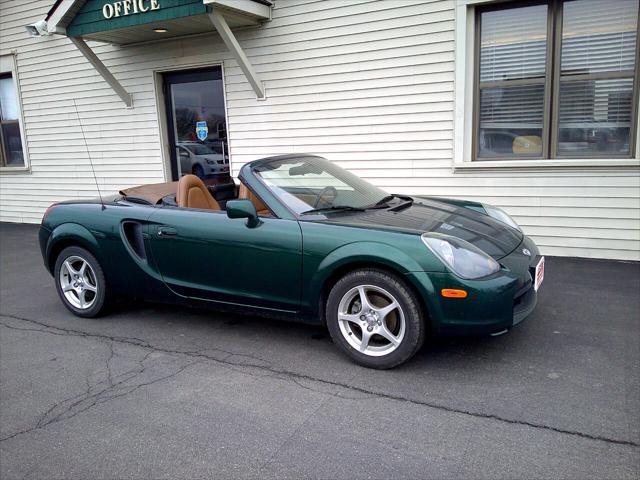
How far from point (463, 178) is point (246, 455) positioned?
512cm

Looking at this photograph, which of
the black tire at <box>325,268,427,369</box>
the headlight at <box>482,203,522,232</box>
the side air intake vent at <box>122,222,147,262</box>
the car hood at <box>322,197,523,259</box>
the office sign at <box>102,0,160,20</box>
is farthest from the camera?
the office sign at <box>102,0,160,20</box>

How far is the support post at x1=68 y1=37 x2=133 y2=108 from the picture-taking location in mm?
8680

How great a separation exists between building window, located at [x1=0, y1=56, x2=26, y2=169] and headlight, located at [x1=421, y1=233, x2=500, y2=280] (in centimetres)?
1047

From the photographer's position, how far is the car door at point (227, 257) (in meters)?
3.82

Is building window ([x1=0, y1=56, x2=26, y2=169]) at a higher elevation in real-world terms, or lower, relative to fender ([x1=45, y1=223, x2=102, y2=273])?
higher

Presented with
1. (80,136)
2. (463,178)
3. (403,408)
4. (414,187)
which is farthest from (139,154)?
(403,408)

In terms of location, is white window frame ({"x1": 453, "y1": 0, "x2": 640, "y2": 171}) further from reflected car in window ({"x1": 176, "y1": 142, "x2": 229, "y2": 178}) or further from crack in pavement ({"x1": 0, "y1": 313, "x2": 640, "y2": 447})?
crack in pavement ({"x1": 0, "y1": 313, "x2": 640, "y2": 447})

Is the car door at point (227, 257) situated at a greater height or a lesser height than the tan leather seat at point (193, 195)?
lesser

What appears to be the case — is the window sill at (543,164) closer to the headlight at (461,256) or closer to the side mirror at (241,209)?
the headlight at (461,256)

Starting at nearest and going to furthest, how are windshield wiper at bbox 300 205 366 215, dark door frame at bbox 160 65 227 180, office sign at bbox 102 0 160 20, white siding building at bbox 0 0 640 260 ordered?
windshield wiper at bbox 300 205 366 215
white siding building at bbox 0 0 640 260
office sign at bbox 102 0 160 20
dark door frame at bbox 160 65 227 180

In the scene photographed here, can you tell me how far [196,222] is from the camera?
165 inches

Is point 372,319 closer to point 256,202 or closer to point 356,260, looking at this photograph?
point 356,260

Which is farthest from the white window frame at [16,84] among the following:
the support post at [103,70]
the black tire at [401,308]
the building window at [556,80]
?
the black tire at [401,308]

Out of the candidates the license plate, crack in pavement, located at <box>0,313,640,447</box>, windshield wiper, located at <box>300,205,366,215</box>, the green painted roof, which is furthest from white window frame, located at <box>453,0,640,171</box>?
crack in pavement, located at <box>0,313,640,447</box>
